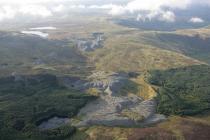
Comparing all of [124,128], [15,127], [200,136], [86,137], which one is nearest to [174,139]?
[200,136]

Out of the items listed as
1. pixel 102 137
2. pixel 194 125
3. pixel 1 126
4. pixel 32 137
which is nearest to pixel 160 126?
pixel 194 125

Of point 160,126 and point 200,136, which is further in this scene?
point 160,126

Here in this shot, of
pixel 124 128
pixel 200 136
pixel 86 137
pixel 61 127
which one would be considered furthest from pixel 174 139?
pixel 61 127

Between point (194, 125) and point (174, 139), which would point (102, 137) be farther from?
point (194, 125)

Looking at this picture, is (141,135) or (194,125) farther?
(194,125)

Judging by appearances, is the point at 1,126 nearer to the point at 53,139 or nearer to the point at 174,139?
the point at 53,139

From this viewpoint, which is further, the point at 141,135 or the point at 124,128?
the point at 124,128

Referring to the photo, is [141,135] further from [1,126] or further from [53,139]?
[1,126]
